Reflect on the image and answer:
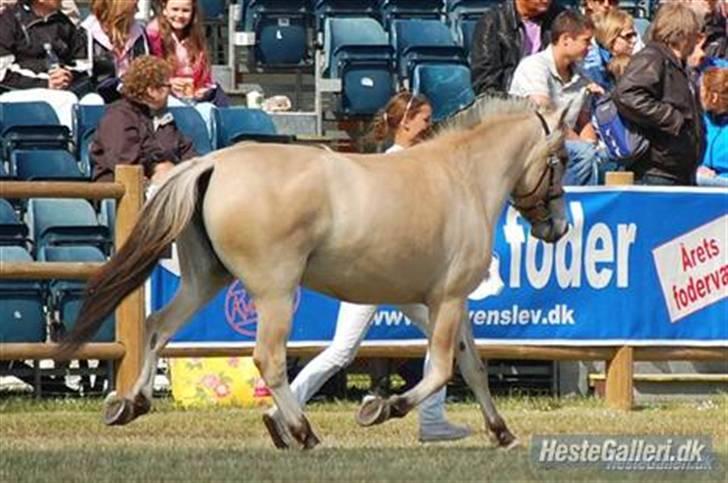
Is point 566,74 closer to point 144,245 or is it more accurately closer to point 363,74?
point 363,74

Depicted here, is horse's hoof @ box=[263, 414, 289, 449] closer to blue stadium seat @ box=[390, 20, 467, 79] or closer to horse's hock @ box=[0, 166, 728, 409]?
horse's hock @ box=[0, 166, 728, 409]

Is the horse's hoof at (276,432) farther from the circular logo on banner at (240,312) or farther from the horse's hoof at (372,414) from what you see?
the circular logo on banner at (240,312)

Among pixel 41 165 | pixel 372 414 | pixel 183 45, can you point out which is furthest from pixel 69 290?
pixel 372 414

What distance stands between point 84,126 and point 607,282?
3.71m

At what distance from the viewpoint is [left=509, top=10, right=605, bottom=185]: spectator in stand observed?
15.9 metres

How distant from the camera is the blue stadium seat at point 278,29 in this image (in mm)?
18594

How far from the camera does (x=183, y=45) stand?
16.5 meters

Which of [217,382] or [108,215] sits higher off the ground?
[108,215]

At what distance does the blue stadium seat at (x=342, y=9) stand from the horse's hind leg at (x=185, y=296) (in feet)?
23.6

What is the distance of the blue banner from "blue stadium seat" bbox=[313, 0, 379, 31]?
4128 millimetres

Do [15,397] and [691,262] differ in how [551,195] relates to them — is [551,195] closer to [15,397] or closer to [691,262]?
[691,262]

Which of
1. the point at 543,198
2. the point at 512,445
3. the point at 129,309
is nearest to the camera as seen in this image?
the point at 512,445

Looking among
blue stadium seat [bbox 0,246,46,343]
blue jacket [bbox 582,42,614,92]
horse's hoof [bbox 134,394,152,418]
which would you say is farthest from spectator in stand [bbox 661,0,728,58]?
horse's hoof [bbox 134,394,152,418]

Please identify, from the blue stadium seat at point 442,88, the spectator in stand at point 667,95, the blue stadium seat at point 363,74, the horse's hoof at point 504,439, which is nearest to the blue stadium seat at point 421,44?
the blue stadium seat at point 363,74
